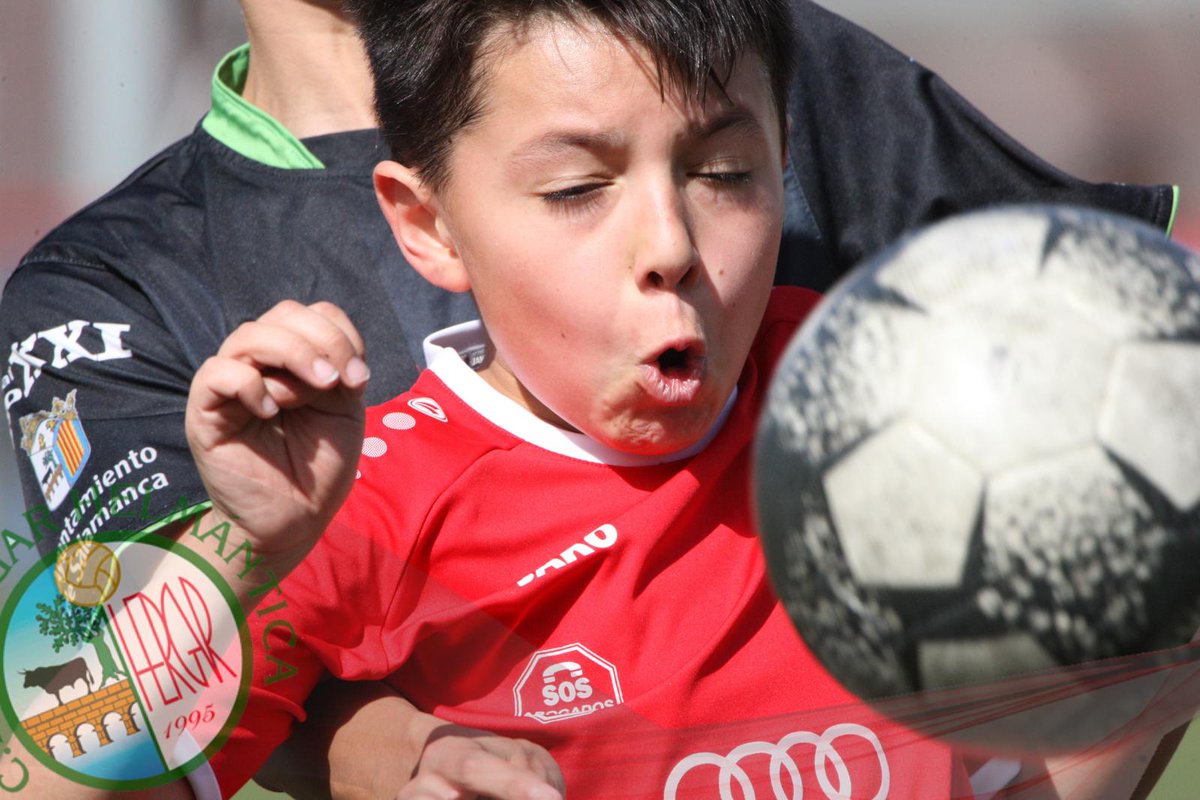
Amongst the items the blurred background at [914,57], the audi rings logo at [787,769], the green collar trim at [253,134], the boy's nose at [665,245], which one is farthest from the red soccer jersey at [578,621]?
the blurred background at [914,57]

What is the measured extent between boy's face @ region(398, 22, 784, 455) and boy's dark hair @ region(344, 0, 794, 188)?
0.06ft

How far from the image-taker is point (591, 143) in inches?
46.1

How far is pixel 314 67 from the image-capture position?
1.79 m

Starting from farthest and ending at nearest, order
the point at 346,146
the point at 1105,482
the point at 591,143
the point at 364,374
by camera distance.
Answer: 1. the point at 346,146
2. the point at 591,143
3. the point at 364,374
4. the point at 1105,482

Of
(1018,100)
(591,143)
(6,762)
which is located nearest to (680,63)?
(591,143)

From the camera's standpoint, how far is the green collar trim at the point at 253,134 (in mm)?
1684

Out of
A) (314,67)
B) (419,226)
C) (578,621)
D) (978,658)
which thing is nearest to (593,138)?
(419,226)

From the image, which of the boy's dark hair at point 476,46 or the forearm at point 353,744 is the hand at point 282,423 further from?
the boy's dark hair at point 476,46

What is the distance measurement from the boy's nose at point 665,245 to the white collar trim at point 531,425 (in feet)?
0.70

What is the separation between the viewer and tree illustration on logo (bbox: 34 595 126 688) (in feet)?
3.92

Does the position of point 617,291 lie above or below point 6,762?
above

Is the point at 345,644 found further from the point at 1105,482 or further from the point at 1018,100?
the point at 1018,100

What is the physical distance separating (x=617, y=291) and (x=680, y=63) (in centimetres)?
20

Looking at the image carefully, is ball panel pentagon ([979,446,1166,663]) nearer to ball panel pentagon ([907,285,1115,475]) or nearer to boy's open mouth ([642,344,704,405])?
ball panel pentagon ([907,285,1115,475])
